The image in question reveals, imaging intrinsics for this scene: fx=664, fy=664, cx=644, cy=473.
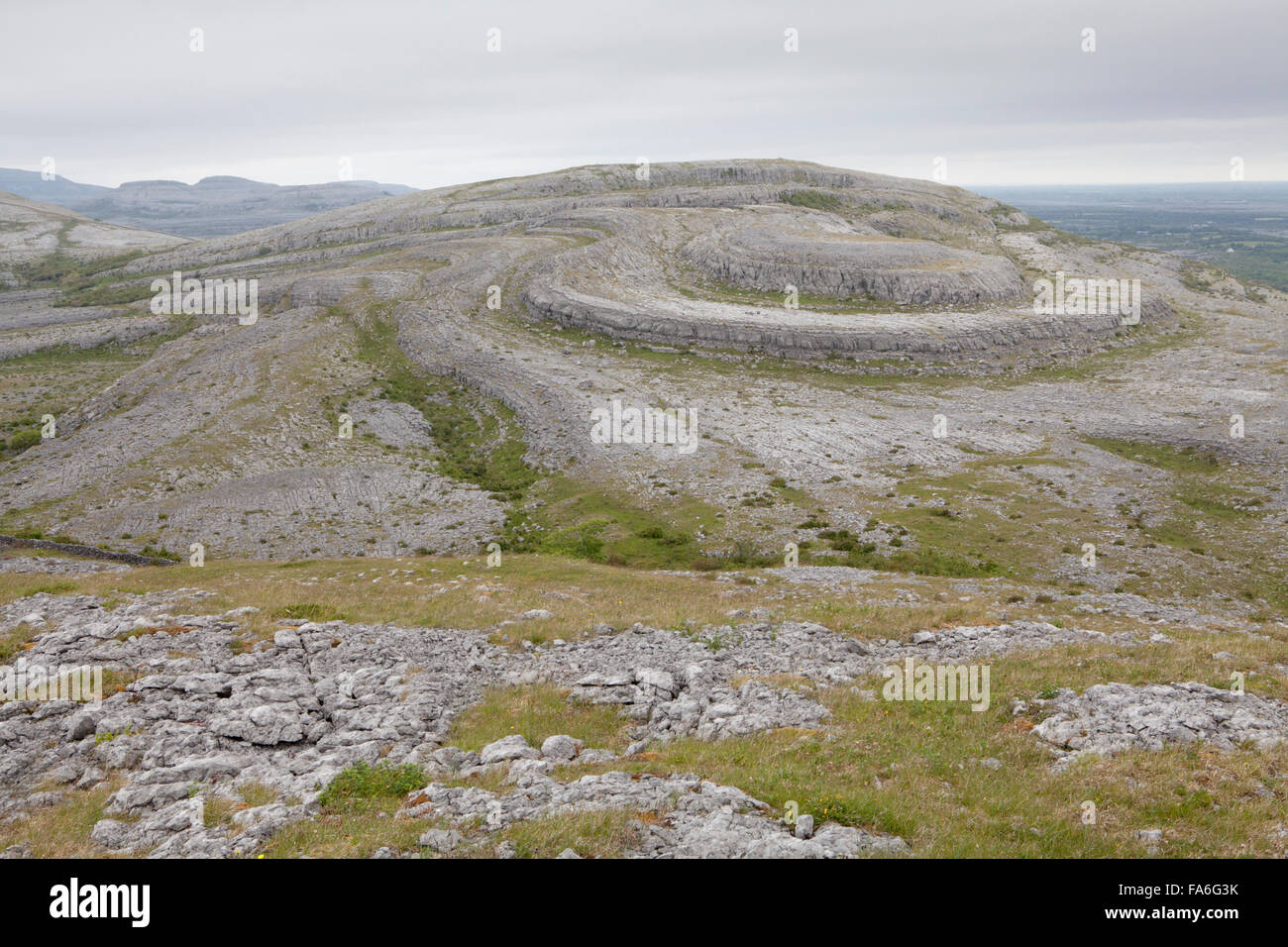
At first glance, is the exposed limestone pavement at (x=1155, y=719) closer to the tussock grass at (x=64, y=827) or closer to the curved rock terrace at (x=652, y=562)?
the curved rock terrace at (x=652, y=562)

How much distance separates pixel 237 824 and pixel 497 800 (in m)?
5.16

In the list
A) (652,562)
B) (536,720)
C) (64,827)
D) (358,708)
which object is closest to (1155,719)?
(536,720)

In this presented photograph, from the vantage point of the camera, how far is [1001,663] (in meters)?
22.1

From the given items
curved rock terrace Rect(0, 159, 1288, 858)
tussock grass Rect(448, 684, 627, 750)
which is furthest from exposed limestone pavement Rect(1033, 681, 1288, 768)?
tussock grass Rect(448, 684, 627, 750)

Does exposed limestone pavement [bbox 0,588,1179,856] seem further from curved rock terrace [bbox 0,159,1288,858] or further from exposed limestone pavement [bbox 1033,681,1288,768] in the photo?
exposed limestone pavement [bbox 1033,681,1288,768]

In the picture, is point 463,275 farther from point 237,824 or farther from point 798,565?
point 237,824

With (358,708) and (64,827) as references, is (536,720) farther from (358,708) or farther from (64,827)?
(64,827)

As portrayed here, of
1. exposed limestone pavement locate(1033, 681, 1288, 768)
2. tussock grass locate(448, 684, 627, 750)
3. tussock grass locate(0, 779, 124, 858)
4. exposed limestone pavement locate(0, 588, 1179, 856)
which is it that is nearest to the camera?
tussock grass locate(0, 779, 124, 858)

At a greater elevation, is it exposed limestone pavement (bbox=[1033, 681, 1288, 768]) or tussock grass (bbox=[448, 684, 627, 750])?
exposed limestone pavement (bbox=[1033, 681, 1288, 768])

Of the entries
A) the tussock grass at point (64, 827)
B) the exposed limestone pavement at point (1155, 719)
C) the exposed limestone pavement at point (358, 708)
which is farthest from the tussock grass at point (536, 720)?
the exposed limestone pavement at point (1155, 719)

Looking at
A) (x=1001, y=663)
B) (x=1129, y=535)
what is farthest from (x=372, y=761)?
(x=1129, y=535)
